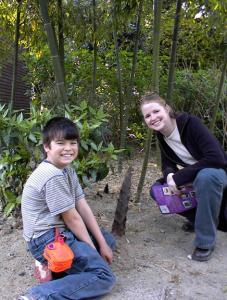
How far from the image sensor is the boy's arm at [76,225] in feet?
7.70

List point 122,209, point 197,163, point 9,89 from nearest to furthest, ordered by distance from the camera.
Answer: point 197,163 → point 122,209 → point 9,89

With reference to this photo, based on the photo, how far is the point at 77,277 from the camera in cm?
222

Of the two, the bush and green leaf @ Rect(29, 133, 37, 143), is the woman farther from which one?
green leaf @ Rect(29, 133, 37, 143)

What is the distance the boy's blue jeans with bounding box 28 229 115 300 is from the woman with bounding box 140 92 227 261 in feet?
2.48

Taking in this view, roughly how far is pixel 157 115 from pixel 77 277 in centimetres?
121

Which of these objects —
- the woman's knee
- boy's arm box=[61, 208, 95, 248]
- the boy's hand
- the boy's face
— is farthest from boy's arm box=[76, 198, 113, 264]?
the woman's knee

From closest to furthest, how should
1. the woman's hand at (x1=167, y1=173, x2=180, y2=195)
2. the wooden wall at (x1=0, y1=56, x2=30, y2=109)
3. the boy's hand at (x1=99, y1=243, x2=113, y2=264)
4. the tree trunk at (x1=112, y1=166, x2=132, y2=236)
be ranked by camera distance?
1. the boy's hand at (x1=99, y1=243, x2=113, y2=264)
2. the woman's hand at (x1=167, y1=173, x2=180, y2=195)
3. the tree trunk at (x1=112, y1=166, x2=132, y2=236)
4. the wooden wall at (x1=0, y1=56, x2=30, y2=109)

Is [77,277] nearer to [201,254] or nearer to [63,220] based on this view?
[63,220]

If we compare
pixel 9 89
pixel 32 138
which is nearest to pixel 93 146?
pixel 32 138

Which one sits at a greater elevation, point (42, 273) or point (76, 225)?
point (76, 225)

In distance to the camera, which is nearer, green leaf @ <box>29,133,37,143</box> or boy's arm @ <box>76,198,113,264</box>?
boy's arm @ <box>76,198,113,264</box>

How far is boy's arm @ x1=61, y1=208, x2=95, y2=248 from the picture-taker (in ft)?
7.70

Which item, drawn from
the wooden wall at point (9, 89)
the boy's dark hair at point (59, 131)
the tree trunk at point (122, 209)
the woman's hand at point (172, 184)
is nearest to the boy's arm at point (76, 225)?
the boy's dark hair at point (59, 131)

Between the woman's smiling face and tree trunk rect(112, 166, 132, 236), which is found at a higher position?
the woman's smiling face
